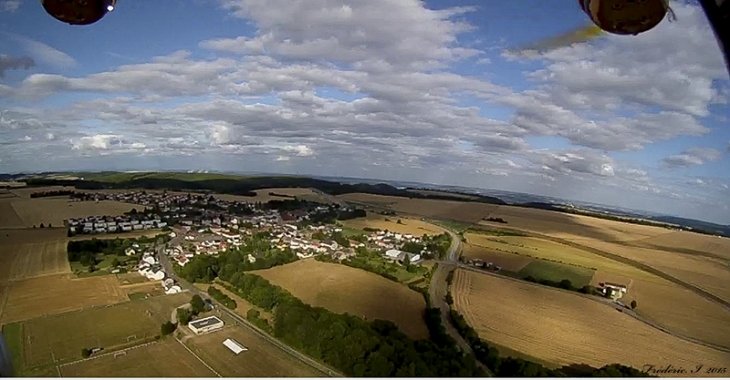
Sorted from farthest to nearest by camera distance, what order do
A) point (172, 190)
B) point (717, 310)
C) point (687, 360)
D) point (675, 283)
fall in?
point (172, 190)
point (675, 283)
point (717, 310)
point (687, 360)

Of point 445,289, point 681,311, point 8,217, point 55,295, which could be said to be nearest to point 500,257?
point 445,289

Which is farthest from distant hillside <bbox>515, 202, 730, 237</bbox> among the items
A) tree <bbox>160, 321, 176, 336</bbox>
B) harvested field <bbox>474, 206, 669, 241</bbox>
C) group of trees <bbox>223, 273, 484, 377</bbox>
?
tree <bbox>160, 321, 176, 336</bbox>

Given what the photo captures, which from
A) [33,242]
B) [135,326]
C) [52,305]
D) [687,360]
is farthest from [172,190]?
[687,360]

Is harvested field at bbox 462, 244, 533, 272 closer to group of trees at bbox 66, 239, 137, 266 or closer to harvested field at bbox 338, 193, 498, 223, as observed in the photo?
harvested field at bbox 338, 193, 498, 223

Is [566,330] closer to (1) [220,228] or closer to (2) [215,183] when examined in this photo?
(1) [220,228]

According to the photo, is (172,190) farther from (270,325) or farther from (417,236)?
(270,325)
